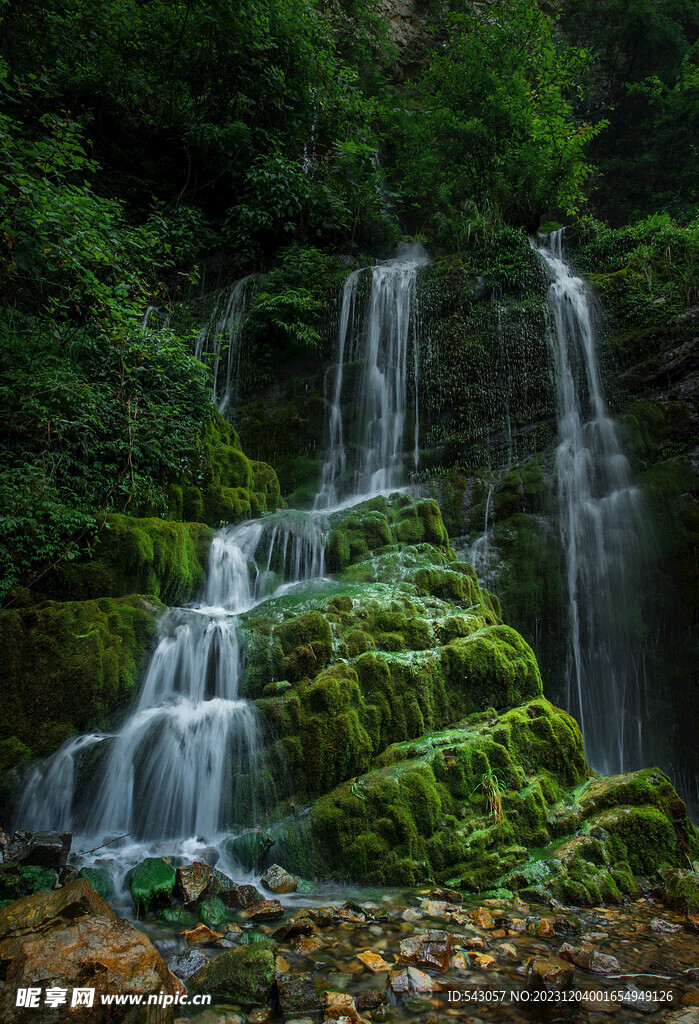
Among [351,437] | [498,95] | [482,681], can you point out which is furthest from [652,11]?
[482,681]

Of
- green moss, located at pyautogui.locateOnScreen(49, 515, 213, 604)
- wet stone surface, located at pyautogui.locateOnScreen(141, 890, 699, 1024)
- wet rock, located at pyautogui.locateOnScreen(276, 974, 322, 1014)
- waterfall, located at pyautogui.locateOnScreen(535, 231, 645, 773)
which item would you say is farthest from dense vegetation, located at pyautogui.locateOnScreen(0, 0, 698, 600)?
wet rock, located at pyautogui.locateOnScreen(276, 974, 322, 1014)

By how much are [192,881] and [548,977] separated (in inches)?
86.8

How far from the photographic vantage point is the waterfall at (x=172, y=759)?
452 cm

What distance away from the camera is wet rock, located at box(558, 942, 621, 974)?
119 inches

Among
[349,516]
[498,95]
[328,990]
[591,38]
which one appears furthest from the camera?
[591,38]

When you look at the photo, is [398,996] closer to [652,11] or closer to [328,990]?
[328,990]

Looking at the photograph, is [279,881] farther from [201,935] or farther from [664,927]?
[664,927]

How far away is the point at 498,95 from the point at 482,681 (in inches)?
602

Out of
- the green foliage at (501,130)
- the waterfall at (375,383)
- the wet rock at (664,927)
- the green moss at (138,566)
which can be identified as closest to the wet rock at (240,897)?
the wet rock at (664,927)

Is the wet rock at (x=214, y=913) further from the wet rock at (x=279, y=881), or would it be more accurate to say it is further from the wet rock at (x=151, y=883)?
the wet rock at (x=279, y=881)

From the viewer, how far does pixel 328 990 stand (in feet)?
8.85

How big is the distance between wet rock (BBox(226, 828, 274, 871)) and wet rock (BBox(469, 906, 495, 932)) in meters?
1.52

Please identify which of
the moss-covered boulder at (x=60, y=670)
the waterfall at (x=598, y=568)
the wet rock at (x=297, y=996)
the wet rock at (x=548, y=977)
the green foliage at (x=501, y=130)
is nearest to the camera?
the wet rock at (x=297, y=996)

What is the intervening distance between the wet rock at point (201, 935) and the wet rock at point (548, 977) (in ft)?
5.56
